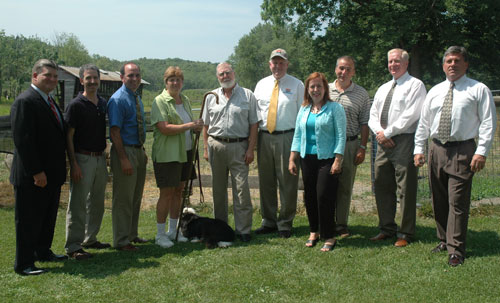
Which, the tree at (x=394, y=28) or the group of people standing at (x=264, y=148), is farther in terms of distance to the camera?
the tree at (x=394, y=28)

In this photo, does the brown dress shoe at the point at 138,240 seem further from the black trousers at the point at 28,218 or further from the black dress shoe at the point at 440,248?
the black dress shoe at the point at 440,248

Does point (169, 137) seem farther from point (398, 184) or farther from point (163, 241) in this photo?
point (398, 184)

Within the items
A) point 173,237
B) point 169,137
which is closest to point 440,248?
point 173,237

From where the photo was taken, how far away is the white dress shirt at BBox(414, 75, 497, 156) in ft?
14.0

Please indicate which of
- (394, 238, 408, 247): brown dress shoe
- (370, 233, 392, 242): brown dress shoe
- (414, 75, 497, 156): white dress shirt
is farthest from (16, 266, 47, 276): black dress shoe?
(414, 75, 497, 156): white dress shirt

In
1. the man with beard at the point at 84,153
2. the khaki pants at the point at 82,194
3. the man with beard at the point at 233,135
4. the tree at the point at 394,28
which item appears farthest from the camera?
the tree at the point at 394,28

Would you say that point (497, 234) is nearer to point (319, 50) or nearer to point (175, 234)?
point (175, 234)

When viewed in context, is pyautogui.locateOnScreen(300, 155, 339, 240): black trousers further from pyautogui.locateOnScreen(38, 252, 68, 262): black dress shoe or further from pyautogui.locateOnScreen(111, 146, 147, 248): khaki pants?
pyautogui.locateOnScreen(38, 252, 68, 262): black dress shoe

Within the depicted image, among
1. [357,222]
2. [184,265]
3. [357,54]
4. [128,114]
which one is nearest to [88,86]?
[128,114]

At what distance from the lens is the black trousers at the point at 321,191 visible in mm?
4941

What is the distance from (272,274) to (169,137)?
2.06m

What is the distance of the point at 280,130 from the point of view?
18.4 ft

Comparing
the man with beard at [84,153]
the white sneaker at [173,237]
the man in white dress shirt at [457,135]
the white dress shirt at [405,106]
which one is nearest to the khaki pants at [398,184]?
the white dress shirt at [405,106]

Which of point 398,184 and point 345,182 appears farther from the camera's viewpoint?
point 345,182
